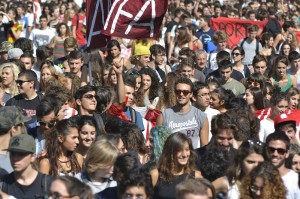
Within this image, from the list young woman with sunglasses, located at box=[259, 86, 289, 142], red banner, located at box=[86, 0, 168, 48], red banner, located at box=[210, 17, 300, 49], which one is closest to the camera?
young woman with sunglasses, located at box=[259, 86, 289, 142]

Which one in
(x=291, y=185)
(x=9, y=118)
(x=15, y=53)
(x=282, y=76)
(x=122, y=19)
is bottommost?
(x=291, y=185)

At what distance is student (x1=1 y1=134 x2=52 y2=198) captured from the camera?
7.50 m

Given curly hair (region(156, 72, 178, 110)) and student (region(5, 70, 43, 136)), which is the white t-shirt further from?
student (region(5, 70, 43, 136))

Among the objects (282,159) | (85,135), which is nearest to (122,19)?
(85,135)

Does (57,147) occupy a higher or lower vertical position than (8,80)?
lower

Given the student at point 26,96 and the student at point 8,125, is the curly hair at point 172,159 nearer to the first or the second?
the student at point 8,125

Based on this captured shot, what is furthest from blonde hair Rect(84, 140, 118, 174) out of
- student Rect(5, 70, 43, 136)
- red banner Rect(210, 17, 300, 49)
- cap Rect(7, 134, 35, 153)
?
red banner Rect(210, 17, 300, 49)

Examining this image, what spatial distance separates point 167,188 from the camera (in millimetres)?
7883

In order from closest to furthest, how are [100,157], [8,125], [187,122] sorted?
1. [100,157]
2. [8,125]
3. [187,122]

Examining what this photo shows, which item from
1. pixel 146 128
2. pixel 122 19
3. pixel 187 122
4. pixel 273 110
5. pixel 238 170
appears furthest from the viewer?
pixel 122 19

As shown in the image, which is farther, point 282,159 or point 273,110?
point 273,110

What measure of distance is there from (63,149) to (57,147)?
0.07 metres

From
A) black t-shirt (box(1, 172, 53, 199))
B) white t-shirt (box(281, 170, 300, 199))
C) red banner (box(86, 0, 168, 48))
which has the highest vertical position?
red banner (box(86, 0, 168, 48))

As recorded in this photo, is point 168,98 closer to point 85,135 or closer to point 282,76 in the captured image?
point 85,135
